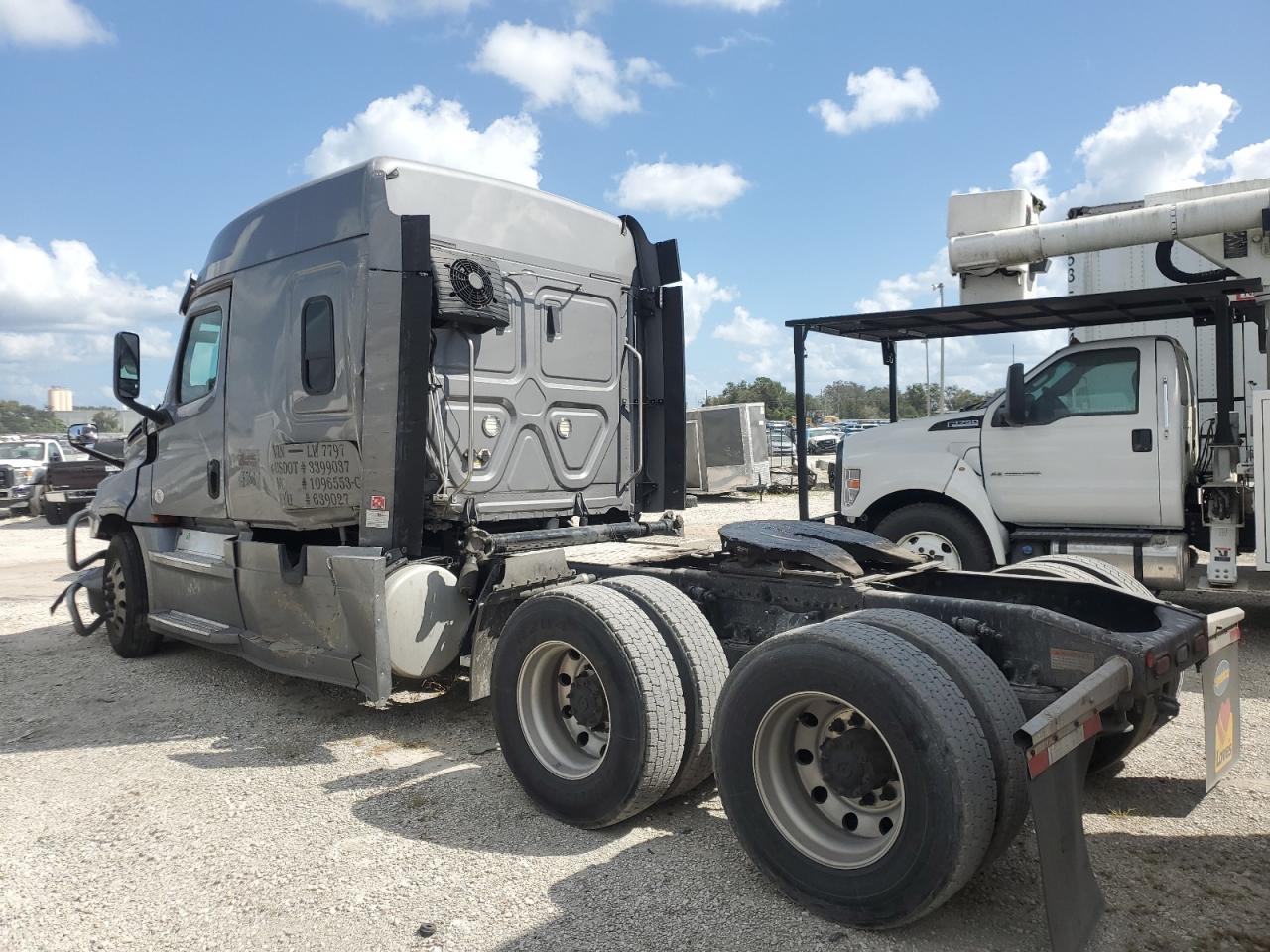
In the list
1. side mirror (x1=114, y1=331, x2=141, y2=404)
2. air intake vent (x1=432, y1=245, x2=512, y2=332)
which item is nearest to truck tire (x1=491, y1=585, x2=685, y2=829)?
air intake vent (x1=432, y1=245, x2=512, y2=332)

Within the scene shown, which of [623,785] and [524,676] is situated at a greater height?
[524,676]

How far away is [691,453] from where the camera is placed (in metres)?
21.1

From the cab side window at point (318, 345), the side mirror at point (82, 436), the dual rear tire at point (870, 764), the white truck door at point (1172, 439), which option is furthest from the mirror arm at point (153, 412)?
the white truck door at point (1172, 439)

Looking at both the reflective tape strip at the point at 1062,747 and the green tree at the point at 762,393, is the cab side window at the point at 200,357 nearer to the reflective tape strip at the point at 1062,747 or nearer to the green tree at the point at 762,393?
the reflective tape strip at the point at 1062,747

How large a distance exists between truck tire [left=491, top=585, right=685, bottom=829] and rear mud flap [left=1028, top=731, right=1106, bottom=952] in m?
1.46

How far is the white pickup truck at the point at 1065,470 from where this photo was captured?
7.22 m

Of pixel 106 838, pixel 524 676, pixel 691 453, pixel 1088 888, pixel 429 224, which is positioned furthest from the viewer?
pixel 691 453

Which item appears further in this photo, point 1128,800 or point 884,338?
point 884,338

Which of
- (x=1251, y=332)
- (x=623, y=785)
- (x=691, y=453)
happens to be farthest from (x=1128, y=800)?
(x=691, y=453)

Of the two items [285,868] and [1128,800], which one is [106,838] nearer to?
[285,868]

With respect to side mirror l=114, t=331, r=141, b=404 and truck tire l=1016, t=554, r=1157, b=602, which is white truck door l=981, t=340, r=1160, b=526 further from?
side mirror l=114, t=331, r=141, b=404

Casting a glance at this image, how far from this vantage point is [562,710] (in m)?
4.23

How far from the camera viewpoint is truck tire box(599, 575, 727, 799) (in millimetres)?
3781

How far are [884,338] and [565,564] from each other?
544 cm
